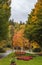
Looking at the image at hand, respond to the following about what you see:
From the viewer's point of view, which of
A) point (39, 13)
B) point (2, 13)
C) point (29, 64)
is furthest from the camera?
point (39, 13)

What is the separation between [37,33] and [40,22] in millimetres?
2027

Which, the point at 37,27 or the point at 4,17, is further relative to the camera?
the point at 37,27

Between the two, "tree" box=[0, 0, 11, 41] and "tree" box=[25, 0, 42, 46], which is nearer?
"tree" box=[0, 0, 11, 41]

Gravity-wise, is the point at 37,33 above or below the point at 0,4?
below

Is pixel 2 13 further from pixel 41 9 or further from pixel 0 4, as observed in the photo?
pixel 41 9

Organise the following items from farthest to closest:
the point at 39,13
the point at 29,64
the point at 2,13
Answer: the point at 39,13 < the point at 2,13 < the point at 29,64

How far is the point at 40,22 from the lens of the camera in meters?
41.4

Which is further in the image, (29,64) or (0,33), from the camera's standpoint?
(0,33)

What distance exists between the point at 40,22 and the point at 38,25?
29.5 inches

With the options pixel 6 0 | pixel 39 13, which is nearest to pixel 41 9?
pixel 39 13

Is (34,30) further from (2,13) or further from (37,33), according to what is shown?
(2,13)

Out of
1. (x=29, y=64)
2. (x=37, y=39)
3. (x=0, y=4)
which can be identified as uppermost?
(x=0, y=4)

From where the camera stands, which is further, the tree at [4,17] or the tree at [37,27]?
the tree at [37,27]

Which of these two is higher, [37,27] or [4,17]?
[4,17]
